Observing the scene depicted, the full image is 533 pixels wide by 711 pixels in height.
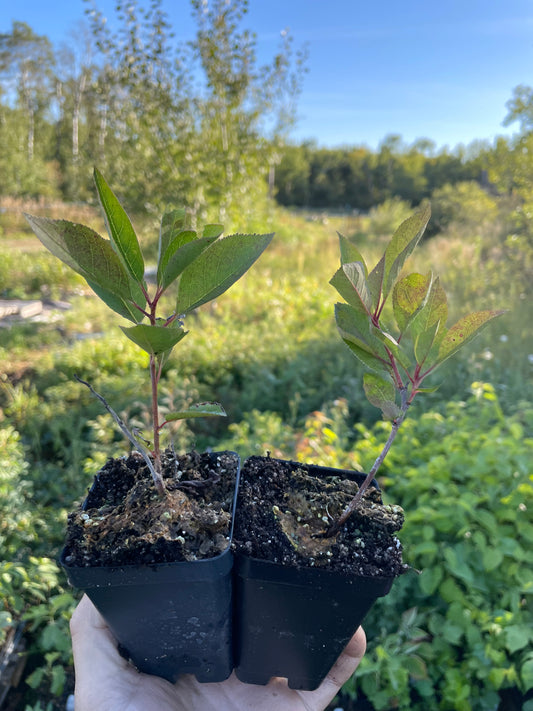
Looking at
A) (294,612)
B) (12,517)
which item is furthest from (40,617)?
(294,612)

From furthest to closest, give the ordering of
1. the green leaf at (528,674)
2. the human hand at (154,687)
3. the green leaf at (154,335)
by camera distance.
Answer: the green leaf at (528,674) < the human hand at (154,687) < the green leaf at (154,335)

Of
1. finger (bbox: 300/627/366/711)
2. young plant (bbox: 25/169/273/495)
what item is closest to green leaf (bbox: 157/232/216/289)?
young plant (bbox: 25/169/273/495)

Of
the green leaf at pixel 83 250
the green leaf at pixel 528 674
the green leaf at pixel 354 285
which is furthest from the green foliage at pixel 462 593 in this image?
the green leaf at pixel 83 250

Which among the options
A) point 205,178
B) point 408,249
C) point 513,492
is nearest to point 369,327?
point 408,249

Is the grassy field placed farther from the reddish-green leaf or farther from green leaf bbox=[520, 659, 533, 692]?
the reddish-green leaf

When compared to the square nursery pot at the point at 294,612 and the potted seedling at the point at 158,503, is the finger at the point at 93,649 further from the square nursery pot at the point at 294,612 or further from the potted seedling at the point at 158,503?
the square nursery pot at the point at 294,612

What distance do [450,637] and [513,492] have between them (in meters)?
0.60

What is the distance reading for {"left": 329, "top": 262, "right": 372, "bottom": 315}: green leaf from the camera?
0.63 meters

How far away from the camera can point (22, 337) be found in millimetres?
5227

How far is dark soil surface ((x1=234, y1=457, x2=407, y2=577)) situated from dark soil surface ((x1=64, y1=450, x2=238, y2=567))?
0.05m

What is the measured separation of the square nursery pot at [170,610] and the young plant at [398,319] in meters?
0.36

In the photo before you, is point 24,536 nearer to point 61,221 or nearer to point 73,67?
point 61,221

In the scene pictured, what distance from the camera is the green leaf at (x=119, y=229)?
62 centimetres

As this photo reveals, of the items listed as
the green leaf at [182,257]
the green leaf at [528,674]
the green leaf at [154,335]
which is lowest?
the green leaf at [528,674]
